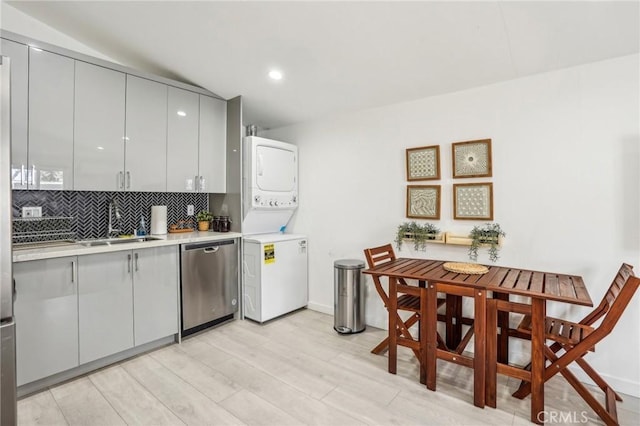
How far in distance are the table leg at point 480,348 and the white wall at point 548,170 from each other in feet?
2.53

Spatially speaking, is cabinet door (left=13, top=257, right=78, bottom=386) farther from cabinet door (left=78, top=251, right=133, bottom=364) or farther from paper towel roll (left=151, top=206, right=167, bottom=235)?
paper towel roll (left=151, top=206, right=167, bottom=235)

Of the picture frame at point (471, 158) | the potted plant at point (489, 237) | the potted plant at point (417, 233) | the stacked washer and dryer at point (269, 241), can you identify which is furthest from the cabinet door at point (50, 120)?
the potted plant at point (489, 237)

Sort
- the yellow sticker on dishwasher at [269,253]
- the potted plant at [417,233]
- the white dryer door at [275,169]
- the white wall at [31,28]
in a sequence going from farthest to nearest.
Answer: the white dryer door at [275,169]
the yellow sticker on dishwasher at [269,253]
the potted plant at [417,233]
the white wall at [31,28]

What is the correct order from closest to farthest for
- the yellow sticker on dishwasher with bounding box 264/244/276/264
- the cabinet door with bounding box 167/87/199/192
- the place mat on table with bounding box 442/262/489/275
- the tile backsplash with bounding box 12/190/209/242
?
1. the place mat on table with bounding box 442/262/489/275
2. the tile backsplash with bounding box 12/190/209/242
3. the cabinet door with bounding box 167/87/199/192
4. the yellow sticker on dishwasher with bounding box 264/244/276/264

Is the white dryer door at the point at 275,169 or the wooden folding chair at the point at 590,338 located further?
the white dryer door at the point at 275,169

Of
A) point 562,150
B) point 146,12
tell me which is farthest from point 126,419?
point 562,150

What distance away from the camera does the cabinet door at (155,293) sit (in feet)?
8.61

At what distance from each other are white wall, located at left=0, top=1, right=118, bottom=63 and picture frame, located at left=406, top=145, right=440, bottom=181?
10.7 feet

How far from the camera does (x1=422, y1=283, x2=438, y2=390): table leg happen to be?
2150mm

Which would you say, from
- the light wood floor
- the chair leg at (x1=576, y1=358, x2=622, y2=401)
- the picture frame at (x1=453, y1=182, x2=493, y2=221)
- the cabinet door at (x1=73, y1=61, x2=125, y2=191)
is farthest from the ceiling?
the light wood floor

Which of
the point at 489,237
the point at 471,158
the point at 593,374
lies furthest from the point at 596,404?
the point at 471,158

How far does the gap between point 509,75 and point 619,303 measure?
1779mm

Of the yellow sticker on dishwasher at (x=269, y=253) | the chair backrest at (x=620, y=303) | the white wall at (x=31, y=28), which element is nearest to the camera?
the chair backrest at (x=620, y=303)

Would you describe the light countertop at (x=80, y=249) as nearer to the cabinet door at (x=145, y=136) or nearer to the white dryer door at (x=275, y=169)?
the cabinet door at (x=145, y=136)
